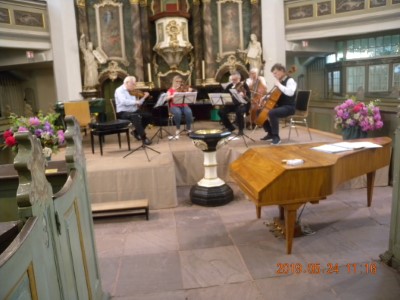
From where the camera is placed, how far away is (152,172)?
4.56 meters

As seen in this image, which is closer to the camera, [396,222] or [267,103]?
[396,222]

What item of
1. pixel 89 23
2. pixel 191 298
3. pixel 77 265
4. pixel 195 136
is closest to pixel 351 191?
pixel 195 136

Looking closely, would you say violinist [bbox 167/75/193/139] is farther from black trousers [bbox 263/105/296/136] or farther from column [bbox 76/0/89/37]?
column [bbox 76/0/89/37]

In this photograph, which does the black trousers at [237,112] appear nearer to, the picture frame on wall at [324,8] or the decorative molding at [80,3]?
the picture frame on wall at [324,8]

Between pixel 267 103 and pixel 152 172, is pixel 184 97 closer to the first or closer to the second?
pixel 267 103

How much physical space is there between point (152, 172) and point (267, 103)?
6.92 ft

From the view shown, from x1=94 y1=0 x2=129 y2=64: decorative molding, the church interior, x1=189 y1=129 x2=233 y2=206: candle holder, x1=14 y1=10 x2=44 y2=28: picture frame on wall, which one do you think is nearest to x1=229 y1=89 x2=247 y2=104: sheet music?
the church interior

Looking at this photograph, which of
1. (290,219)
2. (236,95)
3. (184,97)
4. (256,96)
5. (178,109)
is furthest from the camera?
(178,109)

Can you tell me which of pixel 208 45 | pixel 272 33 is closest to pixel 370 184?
pixel 272 33

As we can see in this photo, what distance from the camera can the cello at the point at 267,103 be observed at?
17.7 ft

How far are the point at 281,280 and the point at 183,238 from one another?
3.89 ft

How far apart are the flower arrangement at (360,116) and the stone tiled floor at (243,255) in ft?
3.47

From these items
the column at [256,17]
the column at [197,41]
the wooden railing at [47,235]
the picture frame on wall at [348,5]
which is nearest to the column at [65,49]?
the column at [197,41]

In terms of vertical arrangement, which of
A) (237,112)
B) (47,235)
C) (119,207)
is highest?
(237,112)
